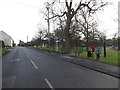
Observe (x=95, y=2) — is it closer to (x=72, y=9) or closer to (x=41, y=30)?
(x=72, y=9)

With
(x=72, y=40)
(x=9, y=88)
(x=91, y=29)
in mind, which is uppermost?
(x=91, y=29)

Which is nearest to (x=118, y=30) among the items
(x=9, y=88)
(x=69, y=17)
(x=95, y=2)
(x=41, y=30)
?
(x=95, y=2)

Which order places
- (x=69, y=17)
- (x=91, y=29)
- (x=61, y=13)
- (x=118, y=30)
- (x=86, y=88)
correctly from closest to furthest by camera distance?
(x=86, y=88) → (x=118, y=30) → (x=69, y=17) → (x=61, y=13) → (x=91, y=29)

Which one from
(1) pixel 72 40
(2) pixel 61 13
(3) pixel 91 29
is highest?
(2) pixel 61 13

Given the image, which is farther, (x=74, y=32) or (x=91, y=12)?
(x=74, y=32)

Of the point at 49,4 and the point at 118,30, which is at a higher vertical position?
the point at 49,4

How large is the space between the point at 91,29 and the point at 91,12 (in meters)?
9.94

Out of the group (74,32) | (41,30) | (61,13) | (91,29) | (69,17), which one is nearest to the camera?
(69,17)

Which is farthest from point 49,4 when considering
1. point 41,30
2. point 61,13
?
point 41,30

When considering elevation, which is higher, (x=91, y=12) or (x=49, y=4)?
(x=49, y=4)

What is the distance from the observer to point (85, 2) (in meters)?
28.4

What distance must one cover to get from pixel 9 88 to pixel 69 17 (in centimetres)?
2436

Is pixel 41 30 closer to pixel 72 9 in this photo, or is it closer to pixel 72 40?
pixel 72 40

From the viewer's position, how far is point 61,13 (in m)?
32.5
